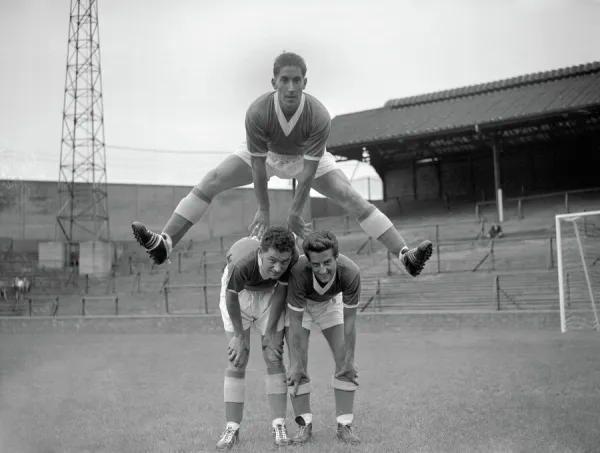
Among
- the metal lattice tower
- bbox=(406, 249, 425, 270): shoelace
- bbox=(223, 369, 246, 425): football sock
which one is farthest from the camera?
the metal lattice tower

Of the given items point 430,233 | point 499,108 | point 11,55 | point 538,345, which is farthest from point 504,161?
point 11,55

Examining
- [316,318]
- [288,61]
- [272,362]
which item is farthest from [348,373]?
[288,61]

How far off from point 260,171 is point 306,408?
6.88 feet

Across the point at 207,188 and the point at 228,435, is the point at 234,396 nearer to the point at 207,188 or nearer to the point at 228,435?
the point at 228,435

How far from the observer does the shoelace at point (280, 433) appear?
5395mm

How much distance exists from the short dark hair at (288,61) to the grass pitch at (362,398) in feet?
10.2

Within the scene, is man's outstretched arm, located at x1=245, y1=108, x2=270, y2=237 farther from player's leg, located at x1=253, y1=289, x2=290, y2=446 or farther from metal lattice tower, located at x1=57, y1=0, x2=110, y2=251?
metal lattice tower, located at x1=57, y1=0, x2=110, y2=251

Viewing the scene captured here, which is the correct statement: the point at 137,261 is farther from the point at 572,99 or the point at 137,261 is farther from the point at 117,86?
the point at 572,99

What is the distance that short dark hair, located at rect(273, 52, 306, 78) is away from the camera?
531 centimetres

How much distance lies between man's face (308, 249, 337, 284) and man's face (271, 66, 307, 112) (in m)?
1.24

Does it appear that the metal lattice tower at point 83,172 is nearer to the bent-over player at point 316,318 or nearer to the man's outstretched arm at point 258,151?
the man's outstretched arm at point 258,151

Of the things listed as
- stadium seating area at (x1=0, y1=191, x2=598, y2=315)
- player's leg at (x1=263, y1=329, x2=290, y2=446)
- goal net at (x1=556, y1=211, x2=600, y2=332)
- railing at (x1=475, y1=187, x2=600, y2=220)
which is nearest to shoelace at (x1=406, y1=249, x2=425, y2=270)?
player's leg at (x1=263, y1=329, x2=290, y2=446)

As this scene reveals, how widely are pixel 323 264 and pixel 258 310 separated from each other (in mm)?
950

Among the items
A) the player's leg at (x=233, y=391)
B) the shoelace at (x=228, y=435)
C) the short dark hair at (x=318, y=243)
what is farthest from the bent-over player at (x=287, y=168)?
the shoelace at (x=228, y=435)
